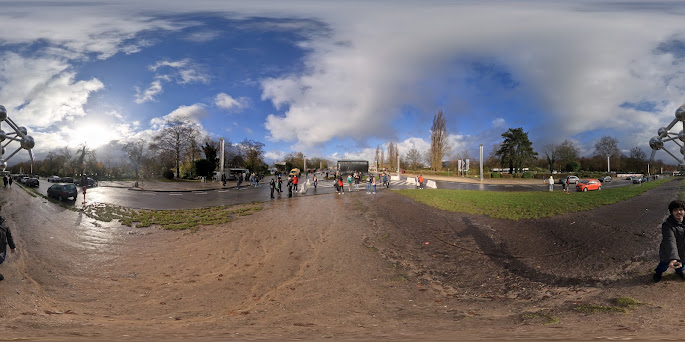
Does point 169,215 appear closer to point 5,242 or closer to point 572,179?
point 5,242

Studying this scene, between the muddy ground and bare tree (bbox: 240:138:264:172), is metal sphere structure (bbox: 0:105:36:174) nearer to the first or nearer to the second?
the muddy ground

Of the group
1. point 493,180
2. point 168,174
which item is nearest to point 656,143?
point 493,180

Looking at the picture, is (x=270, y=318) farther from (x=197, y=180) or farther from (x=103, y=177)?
(x=197, y=180)

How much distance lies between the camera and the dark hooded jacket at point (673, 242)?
3.43m

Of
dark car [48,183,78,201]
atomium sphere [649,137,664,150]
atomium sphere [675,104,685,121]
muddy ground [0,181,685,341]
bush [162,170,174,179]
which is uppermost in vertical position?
atomium sphere [675,104,685,121]

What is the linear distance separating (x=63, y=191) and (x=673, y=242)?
10.0 m

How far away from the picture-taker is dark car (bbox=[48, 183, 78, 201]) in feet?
15.2

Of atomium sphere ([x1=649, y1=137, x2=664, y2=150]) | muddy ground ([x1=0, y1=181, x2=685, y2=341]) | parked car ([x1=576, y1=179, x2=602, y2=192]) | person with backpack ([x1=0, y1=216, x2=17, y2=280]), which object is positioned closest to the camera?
muddy ground ([x1=0, y1=181, x2=685, y2=341])

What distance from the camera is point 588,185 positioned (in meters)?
5.63

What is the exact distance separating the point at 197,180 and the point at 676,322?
9715 mm

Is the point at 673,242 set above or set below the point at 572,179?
below

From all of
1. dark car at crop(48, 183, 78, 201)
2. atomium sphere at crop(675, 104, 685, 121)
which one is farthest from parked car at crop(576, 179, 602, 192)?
dark car at crop(48, 183, 78, 201)

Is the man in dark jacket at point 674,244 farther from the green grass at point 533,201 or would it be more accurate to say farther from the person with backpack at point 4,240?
the person with backpack at point 4,240

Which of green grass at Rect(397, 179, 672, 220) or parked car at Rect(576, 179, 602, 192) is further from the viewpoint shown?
parked car at Rect(576, 179, 602, 192)
